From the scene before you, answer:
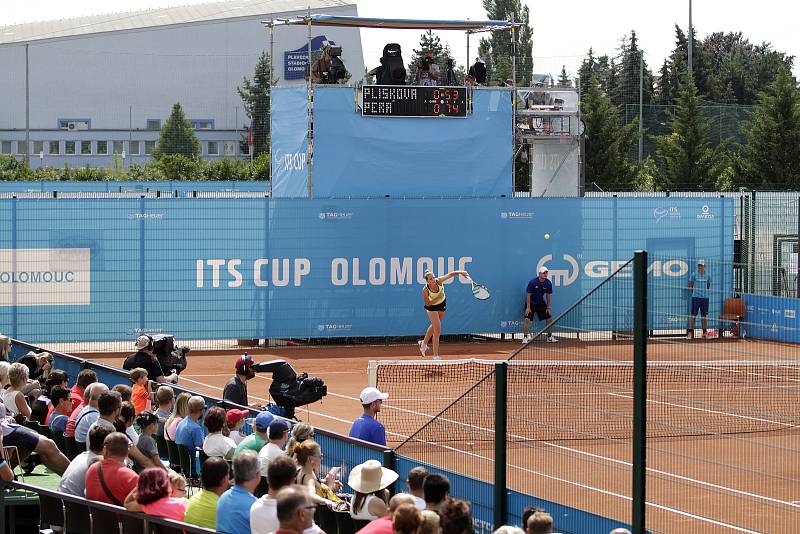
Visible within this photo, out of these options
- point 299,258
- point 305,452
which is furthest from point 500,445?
point 299,258

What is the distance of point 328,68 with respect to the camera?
27688mm

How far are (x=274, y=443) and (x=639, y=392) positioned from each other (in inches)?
129

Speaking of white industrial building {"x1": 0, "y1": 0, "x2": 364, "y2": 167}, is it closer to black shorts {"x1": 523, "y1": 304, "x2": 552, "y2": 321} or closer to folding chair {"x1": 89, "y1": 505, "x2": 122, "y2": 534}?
black shorts {"x1": 523, "y1": 304, "x2": 552, "y2": 321}

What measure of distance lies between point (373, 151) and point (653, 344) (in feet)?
60.0

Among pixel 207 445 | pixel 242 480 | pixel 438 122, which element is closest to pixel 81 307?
pixel 438 122

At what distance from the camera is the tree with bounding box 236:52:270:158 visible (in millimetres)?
84375

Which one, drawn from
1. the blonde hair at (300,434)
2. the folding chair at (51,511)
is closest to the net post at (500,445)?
the blonde hair at (300,434)

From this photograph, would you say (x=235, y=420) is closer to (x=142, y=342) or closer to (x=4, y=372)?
(x=4, y=372)

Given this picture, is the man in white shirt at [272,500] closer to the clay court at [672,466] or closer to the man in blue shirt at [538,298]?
the clay court at [672,466]

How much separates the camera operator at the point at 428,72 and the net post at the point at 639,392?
66.0ft

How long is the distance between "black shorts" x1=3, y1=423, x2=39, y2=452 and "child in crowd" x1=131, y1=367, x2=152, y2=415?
303 centimetres

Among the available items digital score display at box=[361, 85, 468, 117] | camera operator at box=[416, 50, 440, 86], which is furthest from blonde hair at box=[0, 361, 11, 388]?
camera operator at box=[416, 50, 440, 86]

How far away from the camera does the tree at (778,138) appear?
54.8 m

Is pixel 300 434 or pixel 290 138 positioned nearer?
pixel 300 434
